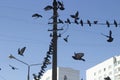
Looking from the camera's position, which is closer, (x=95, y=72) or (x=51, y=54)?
(x=51, y=54)

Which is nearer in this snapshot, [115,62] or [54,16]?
[54,16]

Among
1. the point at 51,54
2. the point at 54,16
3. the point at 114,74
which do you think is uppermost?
the point at 114,74

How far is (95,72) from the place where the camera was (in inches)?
7849

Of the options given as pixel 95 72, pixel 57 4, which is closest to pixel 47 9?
pixel 57 4

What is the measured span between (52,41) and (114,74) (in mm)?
160334

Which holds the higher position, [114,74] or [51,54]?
[114,74]

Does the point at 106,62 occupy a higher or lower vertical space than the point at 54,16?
higher

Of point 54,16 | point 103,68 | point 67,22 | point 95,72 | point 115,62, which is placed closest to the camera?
point 54,16

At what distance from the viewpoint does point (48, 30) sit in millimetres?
17141

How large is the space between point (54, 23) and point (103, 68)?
170297mm

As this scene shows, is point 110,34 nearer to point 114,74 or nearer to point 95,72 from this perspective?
point 114,74

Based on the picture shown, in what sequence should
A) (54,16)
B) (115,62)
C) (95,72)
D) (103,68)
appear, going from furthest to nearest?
(95,72) < (103,68) < (115,62) < (54,16)

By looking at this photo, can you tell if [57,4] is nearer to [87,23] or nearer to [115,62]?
[87,23]

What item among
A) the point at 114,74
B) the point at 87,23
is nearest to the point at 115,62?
the point at 114,74
